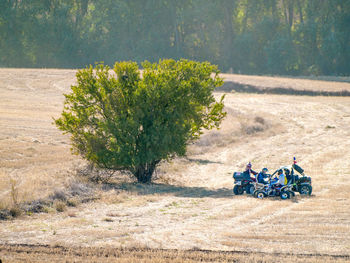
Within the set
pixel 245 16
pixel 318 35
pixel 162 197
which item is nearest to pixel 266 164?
pixel 162 197

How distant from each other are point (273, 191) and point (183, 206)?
3887mm

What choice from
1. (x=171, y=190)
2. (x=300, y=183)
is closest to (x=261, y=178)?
(x=300, y=183)

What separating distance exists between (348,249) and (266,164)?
18040mm

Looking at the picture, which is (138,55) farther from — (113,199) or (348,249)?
(348,249)

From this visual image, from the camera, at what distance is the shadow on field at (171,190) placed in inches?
883

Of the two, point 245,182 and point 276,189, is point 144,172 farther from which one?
point 276,189

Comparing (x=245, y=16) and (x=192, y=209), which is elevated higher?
(x=245, y=16)

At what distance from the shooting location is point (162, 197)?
21.1m

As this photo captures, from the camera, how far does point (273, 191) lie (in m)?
21.0

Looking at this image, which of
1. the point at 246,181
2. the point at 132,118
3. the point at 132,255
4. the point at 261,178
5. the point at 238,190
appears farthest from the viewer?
the point at 132,118

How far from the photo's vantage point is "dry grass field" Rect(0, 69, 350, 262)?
13.5 meters

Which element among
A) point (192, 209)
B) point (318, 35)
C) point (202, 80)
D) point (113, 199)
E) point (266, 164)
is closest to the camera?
point (192, 209)

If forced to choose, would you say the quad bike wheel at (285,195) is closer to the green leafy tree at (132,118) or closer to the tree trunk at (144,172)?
the green leafy tree at (132,118)

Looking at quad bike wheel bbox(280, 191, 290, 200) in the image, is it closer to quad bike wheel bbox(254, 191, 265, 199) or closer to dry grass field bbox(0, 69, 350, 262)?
dry grass field bbox(0, 69, 350, 262)
